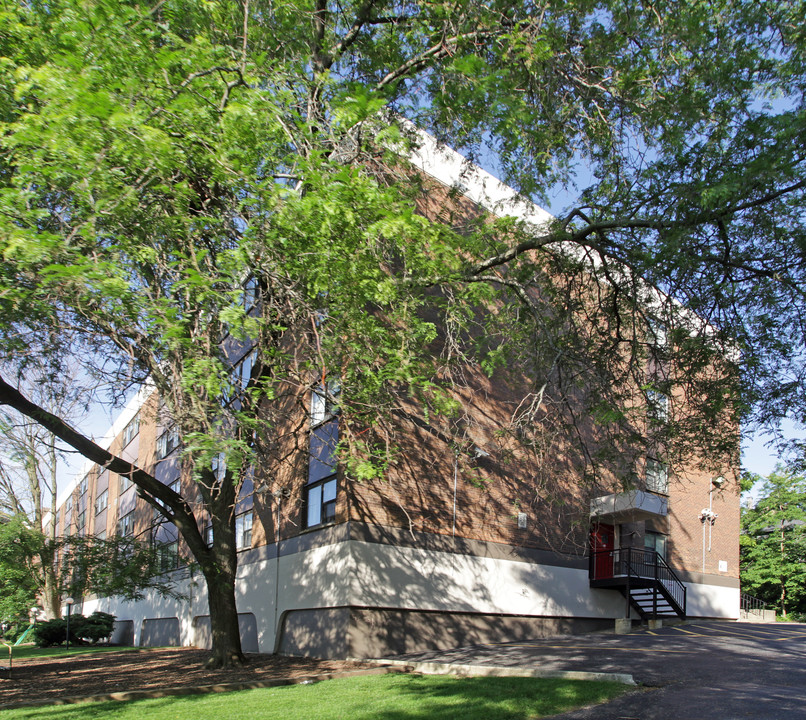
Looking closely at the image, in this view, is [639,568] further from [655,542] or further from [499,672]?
[499,672]

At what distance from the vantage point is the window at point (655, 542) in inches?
910

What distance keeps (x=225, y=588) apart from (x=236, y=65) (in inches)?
396

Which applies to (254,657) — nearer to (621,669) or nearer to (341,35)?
(621,669)

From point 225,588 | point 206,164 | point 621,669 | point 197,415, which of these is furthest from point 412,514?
point 206,164

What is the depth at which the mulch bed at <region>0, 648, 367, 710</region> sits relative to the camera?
12180mm

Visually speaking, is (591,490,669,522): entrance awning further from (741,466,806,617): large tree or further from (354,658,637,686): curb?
(741,466,806,617): large tree

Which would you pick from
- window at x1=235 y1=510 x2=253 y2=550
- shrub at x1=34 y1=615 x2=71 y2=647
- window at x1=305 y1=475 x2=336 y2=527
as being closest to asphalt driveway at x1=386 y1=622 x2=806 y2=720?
window at x1=305 y1=475 x2=336 y2=527

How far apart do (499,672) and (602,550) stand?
1113cm

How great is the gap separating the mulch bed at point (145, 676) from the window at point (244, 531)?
3813 mm

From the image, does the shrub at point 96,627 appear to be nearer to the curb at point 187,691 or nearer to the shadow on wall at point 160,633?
the shadow on wall at point 160,633

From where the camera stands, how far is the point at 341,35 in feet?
43.1

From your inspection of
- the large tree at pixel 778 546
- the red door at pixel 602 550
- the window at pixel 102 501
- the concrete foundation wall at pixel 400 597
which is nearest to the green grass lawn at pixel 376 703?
the concrete foundation wall at pixel 400 597

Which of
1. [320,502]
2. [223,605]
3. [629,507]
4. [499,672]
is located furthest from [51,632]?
[499,672]

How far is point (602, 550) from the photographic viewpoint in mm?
21703
